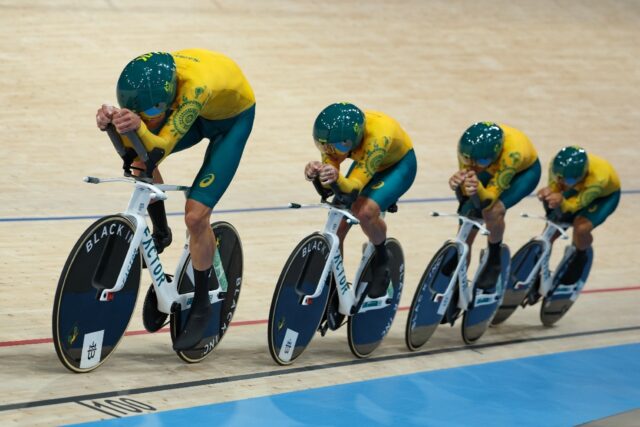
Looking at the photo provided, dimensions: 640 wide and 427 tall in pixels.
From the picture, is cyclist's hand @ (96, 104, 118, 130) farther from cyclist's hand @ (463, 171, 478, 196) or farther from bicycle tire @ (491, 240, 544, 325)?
bicycle tire @ (491, 240, 544, 325)

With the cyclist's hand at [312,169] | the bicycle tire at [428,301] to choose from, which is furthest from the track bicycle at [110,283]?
the bicycle tire at [428,301]

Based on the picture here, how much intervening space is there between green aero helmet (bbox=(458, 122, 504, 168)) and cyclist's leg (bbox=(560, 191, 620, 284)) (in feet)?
3.43

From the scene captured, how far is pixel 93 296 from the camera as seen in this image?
153 inches

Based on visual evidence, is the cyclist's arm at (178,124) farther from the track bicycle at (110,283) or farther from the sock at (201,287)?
the sock at (201,287)

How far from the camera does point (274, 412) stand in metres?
3.93

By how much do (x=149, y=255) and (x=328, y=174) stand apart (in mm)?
787

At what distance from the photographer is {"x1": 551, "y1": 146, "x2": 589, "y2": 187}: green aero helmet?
5.62 m

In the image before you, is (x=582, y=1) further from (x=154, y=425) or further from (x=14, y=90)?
(x=154, y=425)

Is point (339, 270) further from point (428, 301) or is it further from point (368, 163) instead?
point (428, 301)

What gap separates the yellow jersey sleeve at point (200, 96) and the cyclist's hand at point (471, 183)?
3.91 ft

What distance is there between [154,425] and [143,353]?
2.97 feet

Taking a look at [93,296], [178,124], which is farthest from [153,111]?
[93,296]

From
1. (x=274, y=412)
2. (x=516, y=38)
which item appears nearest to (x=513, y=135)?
(x=274, y=412)

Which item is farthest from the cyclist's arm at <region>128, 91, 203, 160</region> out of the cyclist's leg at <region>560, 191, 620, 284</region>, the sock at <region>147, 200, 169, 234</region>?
the cyclist's leg at <region>560, 191, 620, 284</region>
